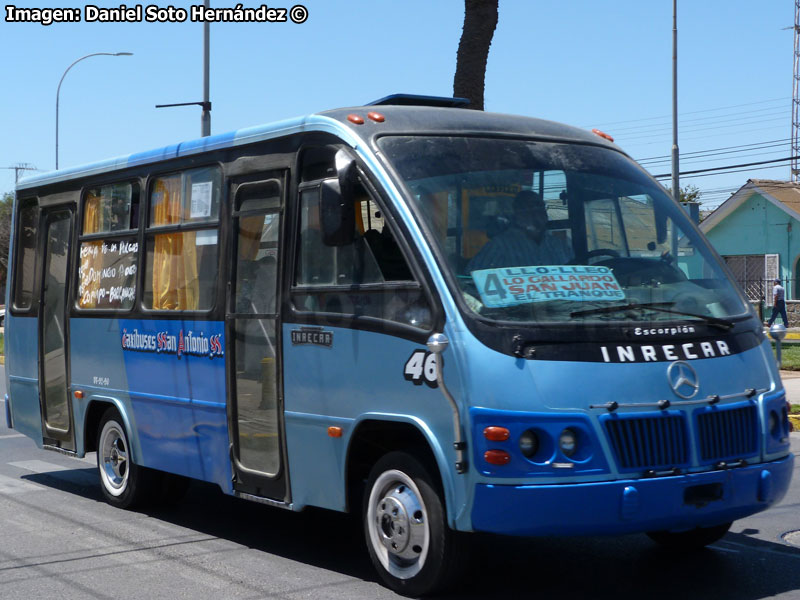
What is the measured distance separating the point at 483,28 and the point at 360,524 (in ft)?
36.4

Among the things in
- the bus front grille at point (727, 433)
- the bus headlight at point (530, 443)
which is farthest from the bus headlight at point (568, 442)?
the bus front grille at point (727, 433)

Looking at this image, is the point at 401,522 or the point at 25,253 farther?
the point at 25,253

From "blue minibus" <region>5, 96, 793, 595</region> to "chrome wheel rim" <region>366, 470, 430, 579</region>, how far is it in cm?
1

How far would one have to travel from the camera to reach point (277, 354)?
7.30 m

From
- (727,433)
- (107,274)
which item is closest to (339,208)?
(727,433)

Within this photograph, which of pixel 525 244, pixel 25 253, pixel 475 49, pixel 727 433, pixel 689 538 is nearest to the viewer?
pixel 727 433

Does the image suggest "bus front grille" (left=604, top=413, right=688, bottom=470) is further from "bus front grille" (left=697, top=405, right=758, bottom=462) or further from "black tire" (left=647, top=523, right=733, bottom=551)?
"black tire" (left=647, top=523, right=733, bottom=551)

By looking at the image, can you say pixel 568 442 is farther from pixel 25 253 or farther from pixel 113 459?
pixel 25 253

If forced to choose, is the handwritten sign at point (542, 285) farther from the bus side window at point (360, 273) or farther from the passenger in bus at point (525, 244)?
the bus side window at point (360, 273)

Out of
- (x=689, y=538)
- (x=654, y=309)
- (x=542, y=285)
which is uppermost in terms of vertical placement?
(x=542, y=285)

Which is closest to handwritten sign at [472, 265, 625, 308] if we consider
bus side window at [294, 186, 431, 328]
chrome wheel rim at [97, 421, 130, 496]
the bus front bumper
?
bus side window at [294, 186, 431, 328]

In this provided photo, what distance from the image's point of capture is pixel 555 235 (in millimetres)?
6547

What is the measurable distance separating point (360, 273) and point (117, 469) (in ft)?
12.8

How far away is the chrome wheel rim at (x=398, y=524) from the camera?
243 inches
